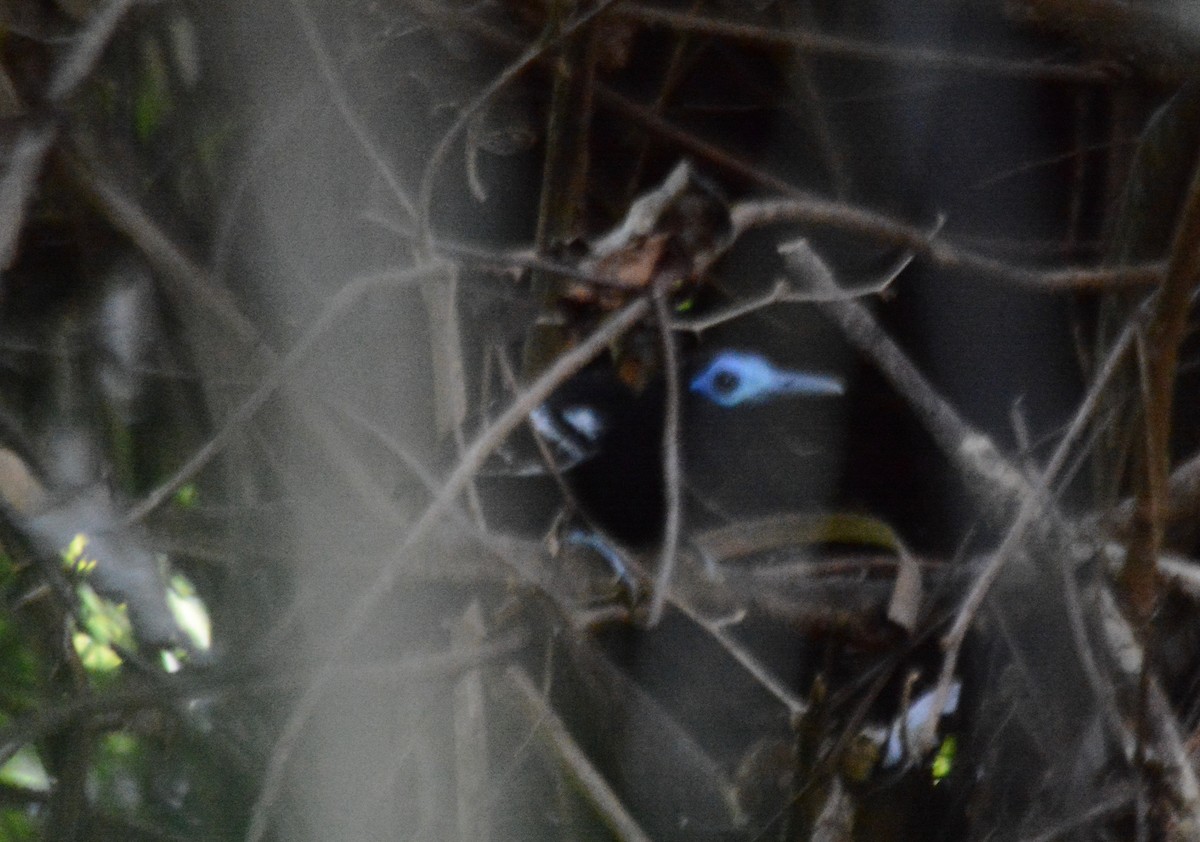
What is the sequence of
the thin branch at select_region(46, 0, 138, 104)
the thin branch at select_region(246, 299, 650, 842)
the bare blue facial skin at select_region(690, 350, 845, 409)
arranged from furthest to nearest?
the bare blue facial skin at select_region(690, 350, 845, 409), the thin branch at select_region(46, 0, 138, 104), the thin branch at select_region(246, 299, 650, 842)

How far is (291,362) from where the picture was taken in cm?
65

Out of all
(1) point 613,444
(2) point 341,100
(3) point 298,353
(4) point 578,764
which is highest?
(2) point 341,100

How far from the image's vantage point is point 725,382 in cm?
84

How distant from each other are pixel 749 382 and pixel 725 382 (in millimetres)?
19

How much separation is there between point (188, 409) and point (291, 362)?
230mm

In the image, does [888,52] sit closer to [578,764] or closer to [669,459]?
[669,459]

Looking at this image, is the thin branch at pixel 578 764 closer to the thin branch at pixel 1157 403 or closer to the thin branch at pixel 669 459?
the thin branch at pixel 669 459

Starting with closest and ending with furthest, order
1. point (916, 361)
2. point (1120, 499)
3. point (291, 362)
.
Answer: point (291, 362) < point (1120, 499) < point (916, 361)

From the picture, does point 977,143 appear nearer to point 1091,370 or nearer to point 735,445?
point 1091,370

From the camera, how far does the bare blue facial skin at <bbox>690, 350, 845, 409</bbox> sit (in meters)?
0.84

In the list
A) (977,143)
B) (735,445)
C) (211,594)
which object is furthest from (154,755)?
(977,143)

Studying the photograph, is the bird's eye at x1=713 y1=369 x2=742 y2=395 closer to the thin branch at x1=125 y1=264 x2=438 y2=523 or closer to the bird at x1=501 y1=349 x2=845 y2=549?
the bird at x1=501 y1=349 x2=845 y2=549

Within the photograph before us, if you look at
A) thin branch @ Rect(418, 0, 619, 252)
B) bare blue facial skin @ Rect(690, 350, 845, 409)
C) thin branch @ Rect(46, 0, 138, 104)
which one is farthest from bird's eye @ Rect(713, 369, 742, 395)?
thin branch @ Rect(46, 0, 138, 104)

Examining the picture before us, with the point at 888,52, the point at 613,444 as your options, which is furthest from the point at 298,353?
the point at 888,52
